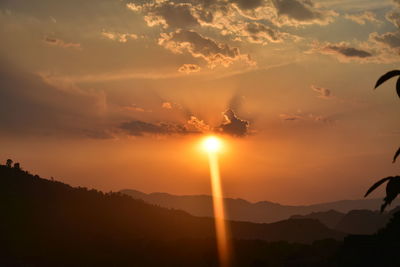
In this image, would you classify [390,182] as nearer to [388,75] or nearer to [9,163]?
[388,75]

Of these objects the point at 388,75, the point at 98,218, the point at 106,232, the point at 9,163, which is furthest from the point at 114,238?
the point at 388,75

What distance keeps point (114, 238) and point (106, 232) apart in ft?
24.8

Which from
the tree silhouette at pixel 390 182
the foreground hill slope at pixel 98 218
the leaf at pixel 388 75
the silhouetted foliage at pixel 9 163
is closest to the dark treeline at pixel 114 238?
the foreground hill slope at pixel 98 218

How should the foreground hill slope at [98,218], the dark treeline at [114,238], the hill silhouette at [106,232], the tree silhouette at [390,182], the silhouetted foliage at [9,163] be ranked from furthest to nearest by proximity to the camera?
the silhouetted foliage at [9,163] → the foreground hill slope at [98,218] → the hill silhouette at [106,232] → the dark treeline at [114,238] → the tree silhouette at [390,182]

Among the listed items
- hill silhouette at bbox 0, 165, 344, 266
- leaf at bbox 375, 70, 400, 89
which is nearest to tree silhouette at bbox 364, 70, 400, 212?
leaf at bbox 375, 70, 400, 89

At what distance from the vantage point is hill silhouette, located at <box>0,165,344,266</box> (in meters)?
88.4

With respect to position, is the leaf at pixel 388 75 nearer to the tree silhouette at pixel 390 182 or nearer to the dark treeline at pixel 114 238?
the tree silhouette at pixel 390 182

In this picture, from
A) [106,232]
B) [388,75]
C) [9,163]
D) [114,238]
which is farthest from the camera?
[9,163]

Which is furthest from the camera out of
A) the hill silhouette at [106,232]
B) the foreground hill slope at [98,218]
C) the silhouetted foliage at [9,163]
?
the silhouetted foliage at [9,163]

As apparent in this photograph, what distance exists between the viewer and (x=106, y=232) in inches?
4808

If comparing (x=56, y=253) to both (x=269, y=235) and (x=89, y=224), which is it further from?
(x=269, y=235)

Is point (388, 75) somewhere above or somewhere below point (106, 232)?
below

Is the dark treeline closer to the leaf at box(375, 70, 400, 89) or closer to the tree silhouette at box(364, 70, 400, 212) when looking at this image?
the tree silhouette at box(364, 70, 400, 212)

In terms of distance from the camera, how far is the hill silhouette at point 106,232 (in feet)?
290
